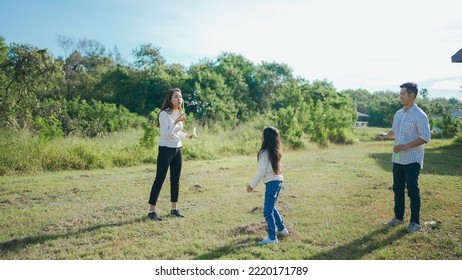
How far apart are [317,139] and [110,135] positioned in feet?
34.2

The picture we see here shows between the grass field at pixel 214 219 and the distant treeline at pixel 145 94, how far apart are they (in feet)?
7.86

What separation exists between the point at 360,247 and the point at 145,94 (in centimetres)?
1594

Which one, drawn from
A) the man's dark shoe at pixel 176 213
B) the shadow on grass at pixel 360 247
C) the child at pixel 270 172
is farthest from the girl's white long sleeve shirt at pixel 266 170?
the man's dark shoe at pixel 176 213

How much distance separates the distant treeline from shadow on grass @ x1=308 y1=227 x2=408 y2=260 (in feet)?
16.2

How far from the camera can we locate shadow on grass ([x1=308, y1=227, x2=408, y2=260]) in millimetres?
4074

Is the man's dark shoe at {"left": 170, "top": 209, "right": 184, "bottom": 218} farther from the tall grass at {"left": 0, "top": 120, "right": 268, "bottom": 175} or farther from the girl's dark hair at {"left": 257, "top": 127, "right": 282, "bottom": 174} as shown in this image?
the tall grass at {"left": 0, "top": 120, "right": 268, "bottom": 175}

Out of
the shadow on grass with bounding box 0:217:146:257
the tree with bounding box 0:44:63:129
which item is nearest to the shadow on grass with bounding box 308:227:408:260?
the shadow on grass with bounding box 0:217:146:257

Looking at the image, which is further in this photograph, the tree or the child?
the tree

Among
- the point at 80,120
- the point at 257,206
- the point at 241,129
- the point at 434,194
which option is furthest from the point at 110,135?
the point at 434,194

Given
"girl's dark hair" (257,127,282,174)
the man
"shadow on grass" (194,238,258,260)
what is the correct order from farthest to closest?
the man
"girl's dark hair" (257,127,282,174)
"shadow on grass" (194,238,258,260)

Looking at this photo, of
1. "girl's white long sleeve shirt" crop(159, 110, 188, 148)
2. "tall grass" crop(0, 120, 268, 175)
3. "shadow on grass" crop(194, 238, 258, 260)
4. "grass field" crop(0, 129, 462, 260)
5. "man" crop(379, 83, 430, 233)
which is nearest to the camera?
"shadow on grass" crop(194, 238, 258, 260)

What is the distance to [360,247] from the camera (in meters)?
4.29

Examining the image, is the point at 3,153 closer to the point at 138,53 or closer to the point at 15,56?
the point at 15,56

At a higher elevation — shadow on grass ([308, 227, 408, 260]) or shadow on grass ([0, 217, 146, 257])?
shadow on grass ([308, 227, 408, 260])
